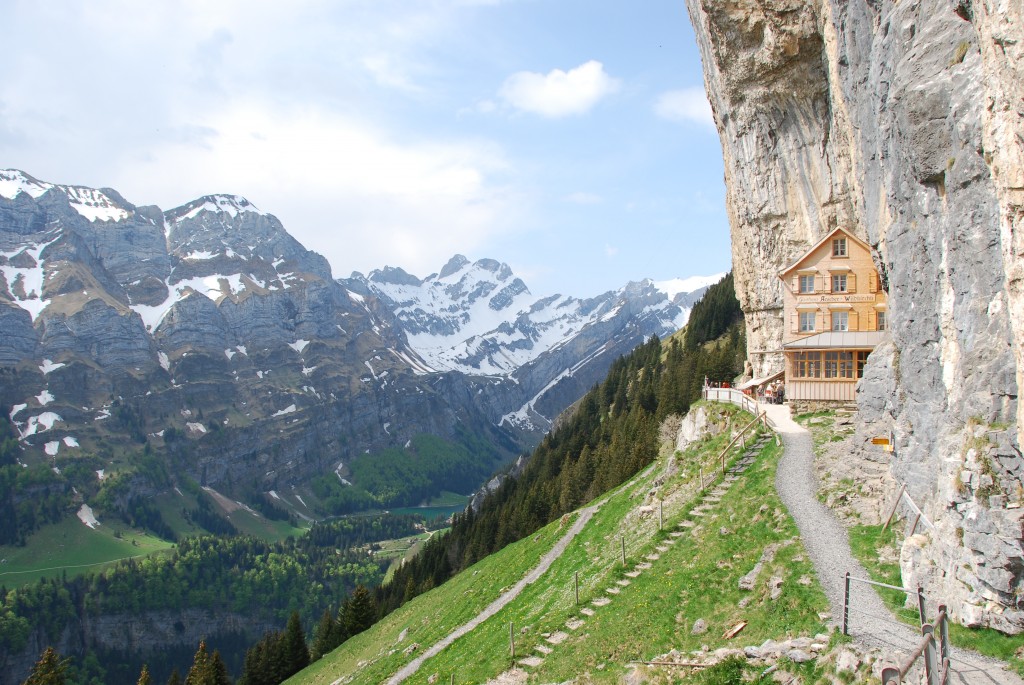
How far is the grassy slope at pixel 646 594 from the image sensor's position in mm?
23094

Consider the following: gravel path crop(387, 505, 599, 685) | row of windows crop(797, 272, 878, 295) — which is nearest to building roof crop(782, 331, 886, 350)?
row of windows crop(797, 272, 878, 295)

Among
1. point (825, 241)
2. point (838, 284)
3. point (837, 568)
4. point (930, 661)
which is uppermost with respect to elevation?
point (825, 241)

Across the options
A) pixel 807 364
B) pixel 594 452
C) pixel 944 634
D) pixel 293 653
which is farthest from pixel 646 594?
pixel 293 653

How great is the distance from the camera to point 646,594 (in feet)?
90.8

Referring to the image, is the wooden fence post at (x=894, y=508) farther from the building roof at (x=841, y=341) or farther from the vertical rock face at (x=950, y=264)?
the building roof at (x=841, y=341)

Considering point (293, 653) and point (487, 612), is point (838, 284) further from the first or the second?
point (293, 653)

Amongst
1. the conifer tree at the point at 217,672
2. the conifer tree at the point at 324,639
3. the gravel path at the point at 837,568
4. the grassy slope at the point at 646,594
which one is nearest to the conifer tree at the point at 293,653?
the conifer tree at the point at 324,639

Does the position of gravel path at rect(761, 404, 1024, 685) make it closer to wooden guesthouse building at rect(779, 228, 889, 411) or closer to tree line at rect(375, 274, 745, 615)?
wooden guesthouse building at rect(779, 228, 889, 411)

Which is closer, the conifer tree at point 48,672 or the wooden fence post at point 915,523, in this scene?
the wooden fence post at point 915,523

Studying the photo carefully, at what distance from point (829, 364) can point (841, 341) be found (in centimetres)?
173

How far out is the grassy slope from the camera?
75.8 feet

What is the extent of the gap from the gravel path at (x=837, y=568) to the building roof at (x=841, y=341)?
810 centimetres

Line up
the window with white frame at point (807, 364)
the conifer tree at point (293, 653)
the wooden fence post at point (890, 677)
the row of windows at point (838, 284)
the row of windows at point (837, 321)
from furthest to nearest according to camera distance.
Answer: the conifer tree at point (293, 653)
the row of windows at point (838, 284)
the row of windows at point (837, 321)
the window with white frame at point (807, 364)
the wooden fence post at point (890, 677)

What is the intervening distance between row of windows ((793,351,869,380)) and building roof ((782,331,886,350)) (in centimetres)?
52
